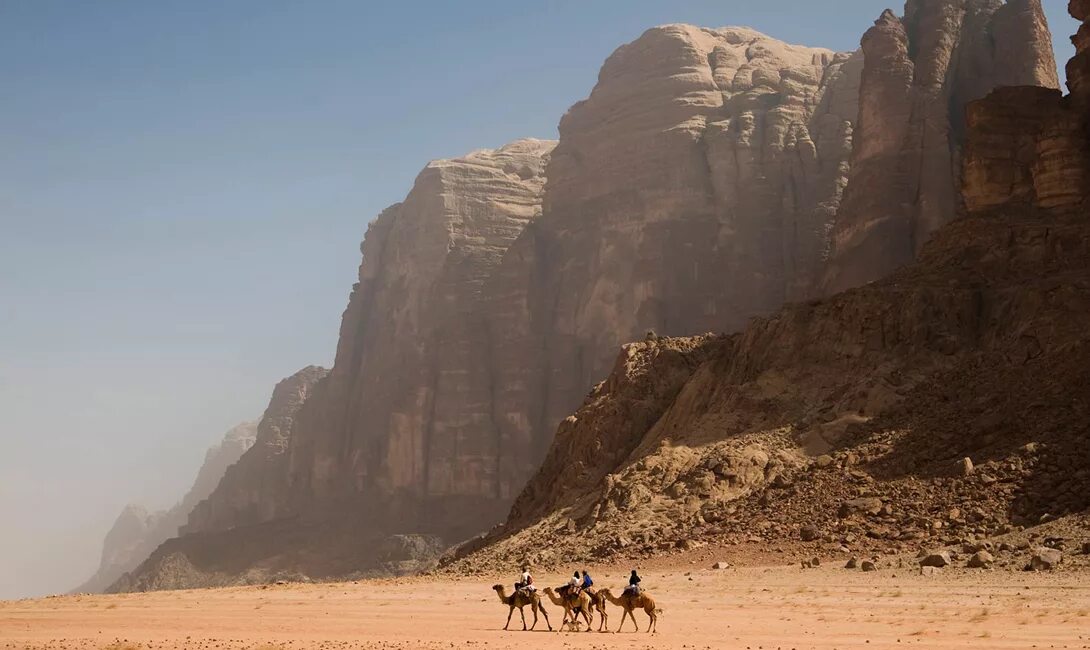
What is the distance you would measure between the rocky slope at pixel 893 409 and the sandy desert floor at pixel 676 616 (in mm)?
4240

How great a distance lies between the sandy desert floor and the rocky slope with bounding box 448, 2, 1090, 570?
13.9 feet

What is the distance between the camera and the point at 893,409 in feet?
152

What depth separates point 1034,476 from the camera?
41.1 meters

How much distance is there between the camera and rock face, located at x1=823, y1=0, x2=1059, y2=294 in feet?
245

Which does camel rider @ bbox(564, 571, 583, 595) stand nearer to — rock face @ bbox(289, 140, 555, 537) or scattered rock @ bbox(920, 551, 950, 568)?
scattered rock @ bbox(920, 551, 950, 568)

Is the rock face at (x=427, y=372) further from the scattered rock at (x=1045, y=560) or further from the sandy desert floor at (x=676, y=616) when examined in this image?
the scattered rock at (x=1045, y=560)

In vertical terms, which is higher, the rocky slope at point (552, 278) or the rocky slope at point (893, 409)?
the rocky slope at point (552, 278)

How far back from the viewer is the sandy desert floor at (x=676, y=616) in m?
27.3

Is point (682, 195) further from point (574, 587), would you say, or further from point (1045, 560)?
point (574, 587)

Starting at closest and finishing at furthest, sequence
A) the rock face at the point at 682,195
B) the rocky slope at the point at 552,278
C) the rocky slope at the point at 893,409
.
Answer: the rocky slope at the point at 893,409, the rock face at the point at 682,195, the rocky slope at the point at 552,278

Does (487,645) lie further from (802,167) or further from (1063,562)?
(802,167)

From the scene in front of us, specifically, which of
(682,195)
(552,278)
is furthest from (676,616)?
(552,278)

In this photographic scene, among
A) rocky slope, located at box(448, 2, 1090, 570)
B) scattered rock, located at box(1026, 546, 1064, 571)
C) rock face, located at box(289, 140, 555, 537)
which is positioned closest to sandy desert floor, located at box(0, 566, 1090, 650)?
scattered rock, located at box(1026, 546, 1064, 571)

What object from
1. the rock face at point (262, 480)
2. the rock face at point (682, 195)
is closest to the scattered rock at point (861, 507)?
the rock face at point (682, 195)
